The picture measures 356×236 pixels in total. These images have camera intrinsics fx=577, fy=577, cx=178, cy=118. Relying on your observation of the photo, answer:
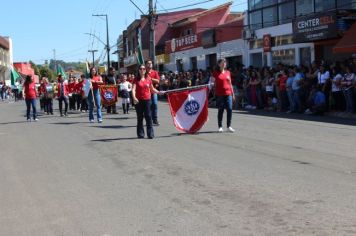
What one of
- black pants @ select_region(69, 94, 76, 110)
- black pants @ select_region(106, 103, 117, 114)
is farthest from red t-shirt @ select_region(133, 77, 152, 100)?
black pants @ select_region(69, 94, 76, 110)

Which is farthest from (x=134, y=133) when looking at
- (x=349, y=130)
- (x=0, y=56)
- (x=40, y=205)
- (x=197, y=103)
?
(x=0, y=56)

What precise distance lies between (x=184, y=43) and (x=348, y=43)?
81.5 feet

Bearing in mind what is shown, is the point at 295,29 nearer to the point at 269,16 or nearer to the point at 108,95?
the point at 269,16

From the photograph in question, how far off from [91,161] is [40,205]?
3.30 meters

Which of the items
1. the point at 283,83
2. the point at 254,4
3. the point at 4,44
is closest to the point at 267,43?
the point at 254,4

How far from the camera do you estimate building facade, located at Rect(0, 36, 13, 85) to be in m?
91.1

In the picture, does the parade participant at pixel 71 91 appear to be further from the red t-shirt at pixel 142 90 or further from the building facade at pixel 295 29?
the red t-shirt at pixel 142 90

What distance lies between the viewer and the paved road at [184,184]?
6.07m

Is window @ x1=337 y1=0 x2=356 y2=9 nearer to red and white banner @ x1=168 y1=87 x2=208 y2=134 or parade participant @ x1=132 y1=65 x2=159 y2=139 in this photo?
red and white banner @ x1=168 y1=87 x2=208 y2=134

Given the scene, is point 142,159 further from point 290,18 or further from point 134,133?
point 290,18

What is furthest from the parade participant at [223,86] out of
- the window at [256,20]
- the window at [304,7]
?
the window at [256,20]

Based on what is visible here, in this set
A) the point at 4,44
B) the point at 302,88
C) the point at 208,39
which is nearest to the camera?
the point at 302,88

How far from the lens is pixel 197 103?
14008 mm

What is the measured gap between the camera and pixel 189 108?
45.9 feet
